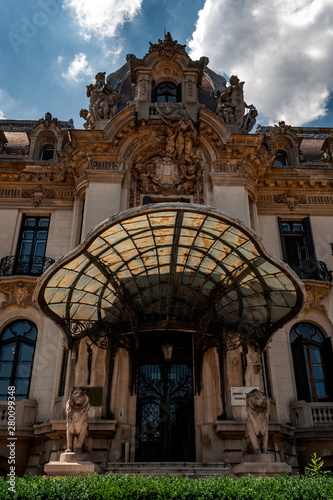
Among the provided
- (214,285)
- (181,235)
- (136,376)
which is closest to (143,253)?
(181,235)

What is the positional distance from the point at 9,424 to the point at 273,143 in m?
15.9

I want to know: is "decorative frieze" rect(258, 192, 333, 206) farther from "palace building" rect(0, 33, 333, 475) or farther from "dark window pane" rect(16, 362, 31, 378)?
"dark window pane" rect(16, 362, 31, 378)

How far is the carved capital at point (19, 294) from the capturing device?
15375 millimetres

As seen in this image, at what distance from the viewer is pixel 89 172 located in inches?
634

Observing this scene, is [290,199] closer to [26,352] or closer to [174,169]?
[174,169]

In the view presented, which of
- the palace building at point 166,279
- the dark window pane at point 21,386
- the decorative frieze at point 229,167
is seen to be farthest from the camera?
the decorative frieze at point 229,167

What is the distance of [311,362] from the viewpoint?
15234mm

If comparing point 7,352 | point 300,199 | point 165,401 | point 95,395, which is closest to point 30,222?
point 7,352

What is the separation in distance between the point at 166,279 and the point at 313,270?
6.68m

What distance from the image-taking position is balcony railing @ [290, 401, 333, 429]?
13691 millimetres

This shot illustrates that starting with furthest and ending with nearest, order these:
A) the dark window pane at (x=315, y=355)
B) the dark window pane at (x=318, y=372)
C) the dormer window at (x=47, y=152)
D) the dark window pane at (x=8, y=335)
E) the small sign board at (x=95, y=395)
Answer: the dormer window at (x=47, y=152) < the dark window pane at (x=315, y=355) < the dark window pane at (x=8, y=335) < the dark window pane at (x=318, y=372) < the small sign board at (x=95, y=395)

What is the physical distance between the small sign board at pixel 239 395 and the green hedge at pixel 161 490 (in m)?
4.91

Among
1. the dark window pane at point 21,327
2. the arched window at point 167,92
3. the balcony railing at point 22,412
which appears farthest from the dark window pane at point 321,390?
the arched window at point 167,92

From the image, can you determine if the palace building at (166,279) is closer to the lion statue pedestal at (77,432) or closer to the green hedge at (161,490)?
the lion statue pedestal at (77,432)
